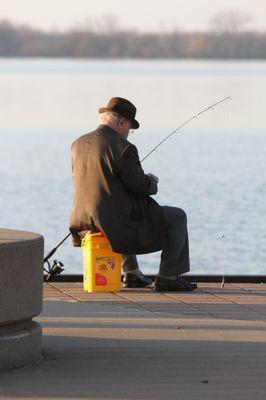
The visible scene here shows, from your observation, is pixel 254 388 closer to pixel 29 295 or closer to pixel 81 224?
pixel 29 295

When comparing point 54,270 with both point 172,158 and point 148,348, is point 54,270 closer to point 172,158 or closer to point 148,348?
point 148,348

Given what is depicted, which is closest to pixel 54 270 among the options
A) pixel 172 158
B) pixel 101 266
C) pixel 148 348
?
pixel 101 266

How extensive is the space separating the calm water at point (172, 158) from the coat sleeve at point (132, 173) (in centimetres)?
122

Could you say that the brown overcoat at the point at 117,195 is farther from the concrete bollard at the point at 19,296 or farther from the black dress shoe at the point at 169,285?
the concrete bollard at the point at 19,296

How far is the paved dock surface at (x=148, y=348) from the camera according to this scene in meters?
6.17

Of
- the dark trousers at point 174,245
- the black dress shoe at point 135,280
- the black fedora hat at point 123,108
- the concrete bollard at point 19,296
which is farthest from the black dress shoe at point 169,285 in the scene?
Result: the concrete bollard at point 19,296

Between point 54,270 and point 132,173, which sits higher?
point 132,173

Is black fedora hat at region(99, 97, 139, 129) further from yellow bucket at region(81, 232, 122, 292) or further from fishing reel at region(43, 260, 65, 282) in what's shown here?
fishing reel at region(43, 260, 65, 282)

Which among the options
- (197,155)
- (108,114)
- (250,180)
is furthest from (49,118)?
(108,114)

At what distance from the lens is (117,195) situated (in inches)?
358

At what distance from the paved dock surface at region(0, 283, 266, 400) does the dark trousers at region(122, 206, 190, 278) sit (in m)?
0.18

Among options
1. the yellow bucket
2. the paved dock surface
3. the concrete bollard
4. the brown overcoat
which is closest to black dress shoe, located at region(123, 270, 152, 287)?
the paved dock surface

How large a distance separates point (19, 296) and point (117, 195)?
2764mm

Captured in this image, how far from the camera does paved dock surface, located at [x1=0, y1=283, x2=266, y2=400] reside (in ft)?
20.2
